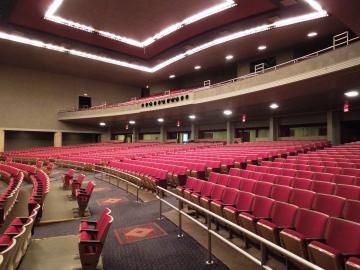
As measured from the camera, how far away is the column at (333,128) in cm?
1057

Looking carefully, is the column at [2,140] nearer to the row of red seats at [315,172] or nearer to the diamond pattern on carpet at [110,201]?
the diamond pattern on carpet at [110,201]

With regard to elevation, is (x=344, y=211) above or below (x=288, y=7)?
below

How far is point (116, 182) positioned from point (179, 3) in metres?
6.48

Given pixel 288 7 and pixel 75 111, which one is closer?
pixel 288 7

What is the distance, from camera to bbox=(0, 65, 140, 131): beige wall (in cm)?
1661

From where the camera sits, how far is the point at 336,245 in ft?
6.67

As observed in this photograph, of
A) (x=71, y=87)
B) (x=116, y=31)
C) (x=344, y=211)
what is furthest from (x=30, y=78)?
(x=344, y=211)

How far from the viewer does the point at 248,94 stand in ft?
30.6

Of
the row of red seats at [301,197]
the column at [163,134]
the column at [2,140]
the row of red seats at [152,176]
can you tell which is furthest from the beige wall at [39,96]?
the row of red seats at [301,197]

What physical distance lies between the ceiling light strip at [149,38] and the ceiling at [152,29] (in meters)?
0.18

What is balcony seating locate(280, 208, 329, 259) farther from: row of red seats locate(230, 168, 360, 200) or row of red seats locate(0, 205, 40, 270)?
row of red seats locate(0, 205, 40, 270)

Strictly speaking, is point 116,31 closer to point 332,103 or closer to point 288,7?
point 288,7

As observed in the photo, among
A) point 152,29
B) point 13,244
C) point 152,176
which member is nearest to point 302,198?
point 13,244

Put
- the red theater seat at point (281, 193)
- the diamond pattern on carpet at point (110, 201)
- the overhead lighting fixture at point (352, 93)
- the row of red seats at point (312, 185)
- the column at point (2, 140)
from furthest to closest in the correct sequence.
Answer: the column at point (2, 140), the overhead lighting fixture at point (352, 93), the diamond pattern on carpet at point (110, 201), the red theater seat at point (281, 193), the row of red seats at point (312, 185)
